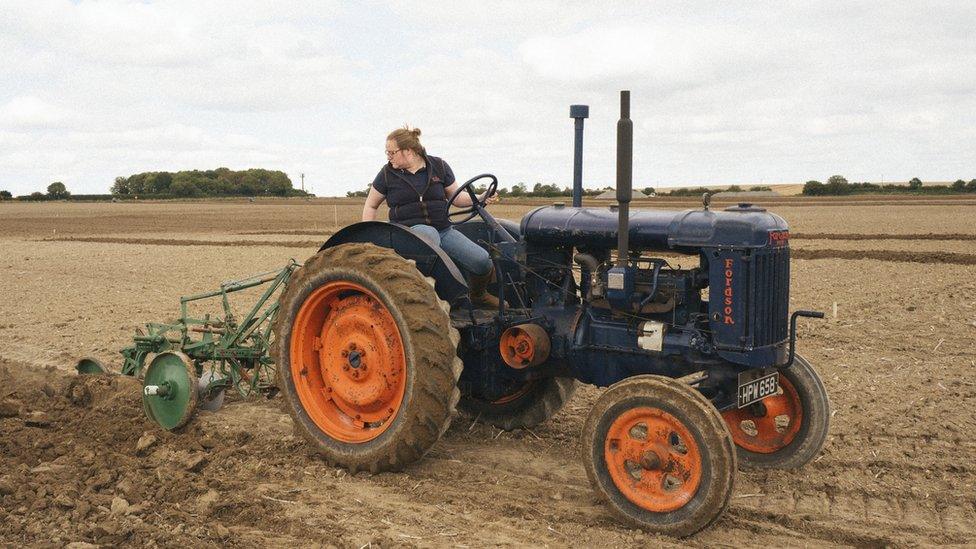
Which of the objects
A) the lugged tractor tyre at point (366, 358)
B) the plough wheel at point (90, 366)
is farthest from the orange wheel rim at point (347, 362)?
the plough wheel at point (90, 366)

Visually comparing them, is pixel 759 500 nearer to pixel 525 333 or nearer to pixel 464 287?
pixel 525 333

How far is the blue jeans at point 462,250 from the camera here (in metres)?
5.16

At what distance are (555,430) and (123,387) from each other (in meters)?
3.11

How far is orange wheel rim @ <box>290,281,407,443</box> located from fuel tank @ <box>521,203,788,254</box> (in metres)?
1.04

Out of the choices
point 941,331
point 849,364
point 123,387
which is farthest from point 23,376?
point 941,331

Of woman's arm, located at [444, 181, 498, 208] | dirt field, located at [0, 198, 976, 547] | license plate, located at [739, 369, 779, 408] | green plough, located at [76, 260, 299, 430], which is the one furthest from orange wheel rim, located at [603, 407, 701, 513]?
green plough, located at [76, 260, 299, 430]

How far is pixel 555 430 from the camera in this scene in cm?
575

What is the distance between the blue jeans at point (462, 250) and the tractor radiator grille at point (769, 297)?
1.61 m

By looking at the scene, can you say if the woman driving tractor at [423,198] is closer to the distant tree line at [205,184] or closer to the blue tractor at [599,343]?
the blue tractor at [599,343]

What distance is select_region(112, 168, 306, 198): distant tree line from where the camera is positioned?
282ft

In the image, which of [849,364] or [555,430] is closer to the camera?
[555,430]

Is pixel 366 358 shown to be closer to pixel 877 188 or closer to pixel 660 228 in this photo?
pixel 660 228

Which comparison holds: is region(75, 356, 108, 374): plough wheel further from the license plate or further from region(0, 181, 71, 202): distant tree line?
region(0, 181, 71, 202): distant tree line

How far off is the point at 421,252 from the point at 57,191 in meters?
97.7
